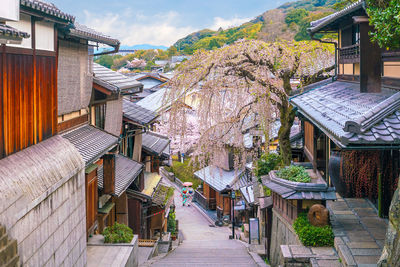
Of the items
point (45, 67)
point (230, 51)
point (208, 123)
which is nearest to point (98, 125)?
point (208, 123)

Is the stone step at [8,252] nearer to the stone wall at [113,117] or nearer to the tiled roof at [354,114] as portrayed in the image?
the tiled roof at [354,114]

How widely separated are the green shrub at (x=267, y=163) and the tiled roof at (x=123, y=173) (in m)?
4.93

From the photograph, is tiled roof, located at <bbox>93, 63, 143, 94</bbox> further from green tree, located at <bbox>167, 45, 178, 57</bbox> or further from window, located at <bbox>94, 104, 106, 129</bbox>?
green tree, located at <bbox>167, 45, 178, 57</bbox>

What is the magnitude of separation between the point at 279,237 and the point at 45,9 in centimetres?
950

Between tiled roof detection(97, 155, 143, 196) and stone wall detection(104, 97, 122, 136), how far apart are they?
58.7 inches

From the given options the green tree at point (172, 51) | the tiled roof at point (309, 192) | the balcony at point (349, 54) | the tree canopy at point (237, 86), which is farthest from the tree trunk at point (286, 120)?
the green tree at point (172, 51)

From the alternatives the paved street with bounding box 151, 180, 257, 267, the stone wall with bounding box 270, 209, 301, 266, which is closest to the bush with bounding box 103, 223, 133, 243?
the paved street with bounding box 151, 180, 257, 267

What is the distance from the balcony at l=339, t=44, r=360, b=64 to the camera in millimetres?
11730

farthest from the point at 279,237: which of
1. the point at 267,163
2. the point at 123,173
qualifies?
the point at 123,173

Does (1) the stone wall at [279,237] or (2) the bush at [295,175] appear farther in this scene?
(1) the stone wall at [279,237]

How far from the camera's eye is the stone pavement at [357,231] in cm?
819

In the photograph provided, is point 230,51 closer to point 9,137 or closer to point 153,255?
point 9,137

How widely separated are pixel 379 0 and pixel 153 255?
13.9 m

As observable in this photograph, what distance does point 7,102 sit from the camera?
612 cm
